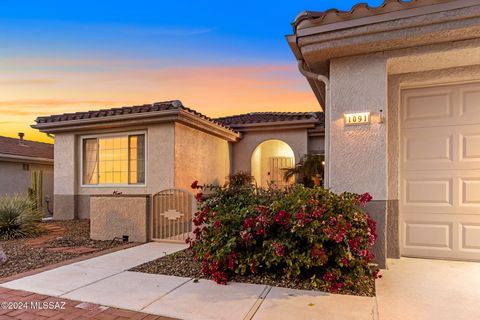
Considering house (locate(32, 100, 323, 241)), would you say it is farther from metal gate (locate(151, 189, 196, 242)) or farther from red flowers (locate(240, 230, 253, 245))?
red flowers (locate(240, 230, 253, 245))

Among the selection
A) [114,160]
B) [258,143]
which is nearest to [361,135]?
[258,143]

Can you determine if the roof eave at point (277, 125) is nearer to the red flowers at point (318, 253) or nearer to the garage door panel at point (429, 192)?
the garage door panel at point (429, 192)

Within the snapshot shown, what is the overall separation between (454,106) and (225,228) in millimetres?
5019

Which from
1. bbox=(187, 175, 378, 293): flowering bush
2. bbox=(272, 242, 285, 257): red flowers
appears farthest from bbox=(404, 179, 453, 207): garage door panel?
bbox=(272, 242, 285, 257): red flowers

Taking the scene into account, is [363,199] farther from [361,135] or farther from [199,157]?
[199,157]

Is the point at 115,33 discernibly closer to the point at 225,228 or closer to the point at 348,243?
the point at 225,228

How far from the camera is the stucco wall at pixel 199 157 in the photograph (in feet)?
34.8

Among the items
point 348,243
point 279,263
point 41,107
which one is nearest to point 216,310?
point 279,263

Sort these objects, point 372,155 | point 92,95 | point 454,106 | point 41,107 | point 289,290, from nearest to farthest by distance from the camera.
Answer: point 289,290, point 372,155, point 454,106, point 92,95, point 41,107

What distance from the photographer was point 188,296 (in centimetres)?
421

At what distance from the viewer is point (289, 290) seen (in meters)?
4.38

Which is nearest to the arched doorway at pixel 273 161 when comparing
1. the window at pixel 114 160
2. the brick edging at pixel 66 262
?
the window at pixel 114 160

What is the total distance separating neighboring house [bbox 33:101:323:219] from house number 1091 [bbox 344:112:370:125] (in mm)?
5817

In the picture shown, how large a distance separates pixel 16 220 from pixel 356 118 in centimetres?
997
